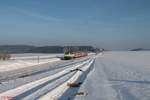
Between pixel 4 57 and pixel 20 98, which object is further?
pixel 4 57

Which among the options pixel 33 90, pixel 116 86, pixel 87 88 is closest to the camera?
pixel 33 90

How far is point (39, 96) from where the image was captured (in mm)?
8875

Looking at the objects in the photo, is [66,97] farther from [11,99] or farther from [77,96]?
[11,99]

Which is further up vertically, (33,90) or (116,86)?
(33,90)

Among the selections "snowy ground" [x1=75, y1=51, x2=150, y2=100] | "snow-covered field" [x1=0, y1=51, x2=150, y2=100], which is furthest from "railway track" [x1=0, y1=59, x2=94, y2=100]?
"snowy ground" [x1=75, y1=51, x2=150, y2=100]

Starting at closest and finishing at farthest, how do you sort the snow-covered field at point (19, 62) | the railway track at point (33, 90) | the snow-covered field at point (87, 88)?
the railway track at point (33, 90) → the snow-covered field at point (87, 88) → the snow-covered field at point (19, 62)

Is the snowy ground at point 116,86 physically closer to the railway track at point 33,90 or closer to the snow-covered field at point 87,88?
the snow-covered field at point 87,88

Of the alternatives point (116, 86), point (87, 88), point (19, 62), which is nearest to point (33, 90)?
point (87, 88)

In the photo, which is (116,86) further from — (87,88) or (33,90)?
(33,90)

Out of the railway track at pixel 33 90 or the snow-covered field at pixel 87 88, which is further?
the snow-covered field at pixel 87 88

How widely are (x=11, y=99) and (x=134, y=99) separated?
3.84 m

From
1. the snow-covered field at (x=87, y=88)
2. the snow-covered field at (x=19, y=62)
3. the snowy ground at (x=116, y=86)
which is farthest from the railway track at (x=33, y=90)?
the snow-covered field at (x=19, y=62)

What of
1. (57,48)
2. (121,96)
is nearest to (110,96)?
(121,96)

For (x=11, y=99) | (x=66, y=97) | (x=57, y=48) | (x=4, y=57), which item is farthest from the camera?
(x=57, y=48)
